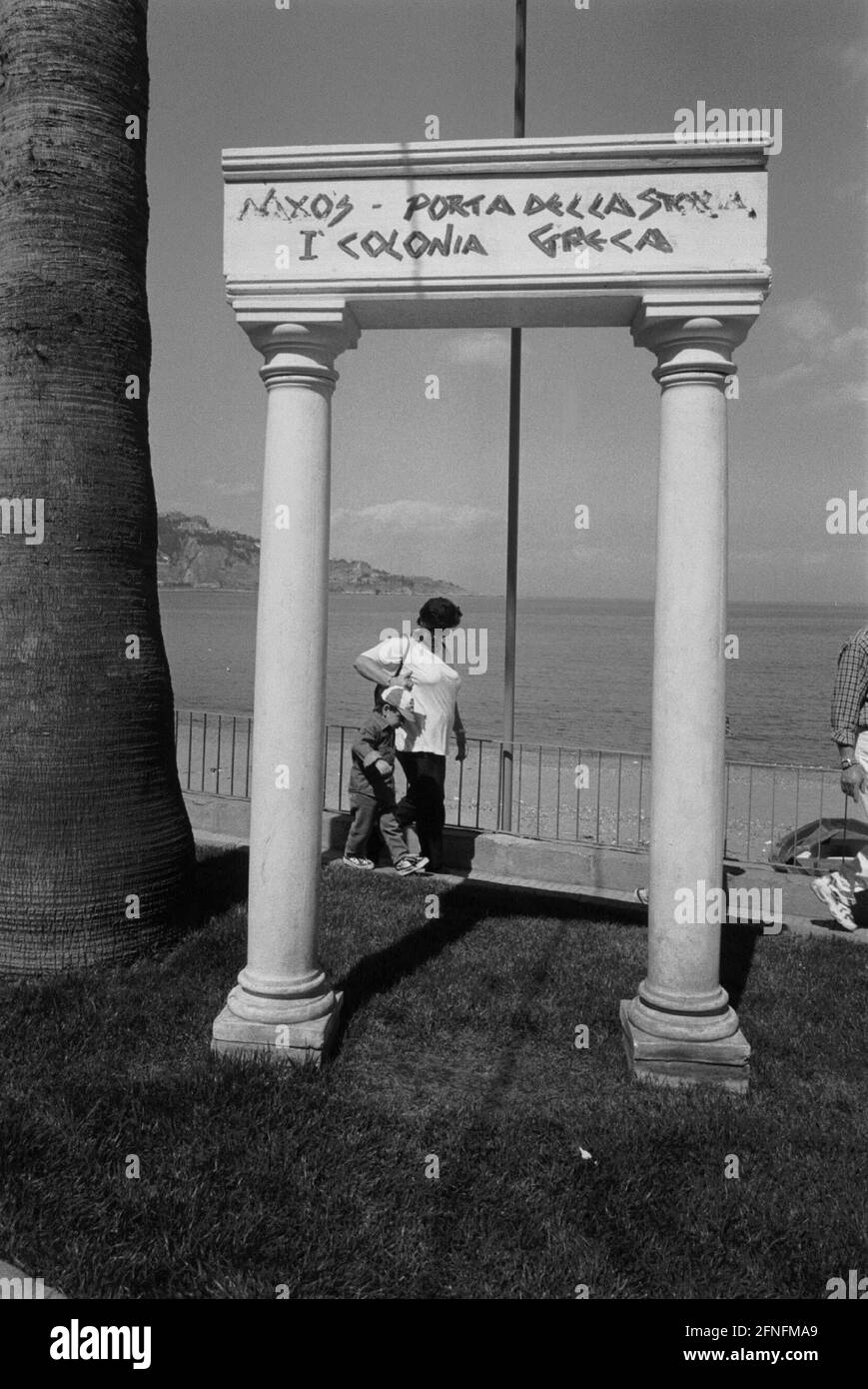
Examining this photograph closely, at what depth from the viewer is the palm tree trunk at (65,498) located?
16.3 ft

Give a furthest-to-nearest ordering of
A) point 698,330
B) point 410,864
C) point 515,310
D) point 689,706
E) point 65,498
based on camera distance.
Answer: point 410,864 < point 65,498 < point 515,310 < point 689,706 < point 698,330

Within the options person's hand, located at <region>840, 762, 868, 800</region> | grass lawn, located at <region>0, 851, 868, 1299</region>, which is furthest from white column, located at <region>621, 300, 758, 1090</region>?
person's hand, located at <region>840, 762, 868, 800</region>

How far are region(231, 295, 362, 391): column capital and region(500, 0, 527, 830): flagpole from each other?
360cm

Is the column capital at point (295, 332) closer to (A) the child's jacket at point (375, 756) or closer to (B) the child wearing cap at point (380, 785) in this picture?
(B) the child wearing cap at point (380, 785)

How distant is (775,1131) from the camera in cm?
361

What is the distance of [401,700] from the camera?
7020mm

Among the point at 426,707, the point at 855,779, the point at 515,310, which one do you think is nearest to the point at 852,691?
the point at 855,779

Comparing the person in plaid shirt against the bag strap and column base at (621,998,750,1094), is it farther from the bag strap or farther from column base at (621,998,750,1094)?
the bag strap

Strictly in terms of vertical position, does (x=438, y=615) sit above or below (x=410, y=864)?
above

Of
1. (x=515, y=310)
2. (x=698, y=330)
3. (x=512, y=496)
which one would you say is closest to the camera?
(x=698, y=330)

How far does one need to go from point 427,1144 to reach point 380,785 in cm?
386

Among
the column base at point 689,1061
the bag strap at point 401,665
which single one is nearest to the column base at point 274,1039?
the column base at point 689,1061

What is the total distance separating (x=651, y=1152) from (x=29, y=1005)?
2967mm

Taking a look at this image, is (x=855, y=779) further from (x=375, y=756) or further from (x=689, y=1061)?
(x=375, y=756)
